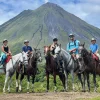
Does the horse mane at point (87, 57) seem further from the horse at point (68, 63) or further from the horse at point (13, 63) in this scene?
the horse at point (13, 63)

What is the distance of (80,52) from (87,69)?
1.65 metres

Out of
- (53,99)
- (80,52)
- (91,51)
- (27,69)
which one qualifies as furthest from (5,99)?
(91,51)

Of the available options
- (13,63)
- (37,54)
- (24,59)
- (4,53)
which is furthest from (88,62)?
(4,53)

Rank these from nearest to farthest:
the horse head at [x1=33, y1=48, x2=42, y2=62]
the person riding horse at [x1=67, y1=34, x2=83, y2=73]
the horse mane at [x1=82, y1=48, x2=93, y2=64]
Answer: the horse mane at [x1=82, y1=48, x2=93, y2=64]
the horse head at [x1=33, y1=48, x2=42, y2=62]
the person riding horse at [x1=67, y1=34, x2=83, y2=73]

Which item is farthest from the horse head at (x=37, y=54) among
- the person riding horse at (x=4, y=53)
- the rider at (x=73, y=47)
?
the rider at (x=73, y=47)

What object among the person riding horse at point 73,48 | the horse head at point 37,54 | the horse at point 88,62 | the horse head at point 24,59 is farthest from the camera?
the person riding horse at point 73,48

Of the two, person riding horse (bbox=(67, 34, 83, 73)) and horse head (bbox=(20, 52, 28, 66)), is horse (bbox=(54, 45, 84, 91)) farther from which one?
horse head (bbox=(20, 52, 28, 66))

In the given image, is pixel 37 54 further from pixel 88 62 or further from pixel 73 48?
pixel 88 62

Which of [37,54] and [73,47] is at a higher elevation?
[73,47]

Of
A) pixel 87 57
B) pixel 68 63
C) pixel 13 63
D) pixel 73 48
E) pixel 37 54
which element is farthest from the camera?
pixel 73 48

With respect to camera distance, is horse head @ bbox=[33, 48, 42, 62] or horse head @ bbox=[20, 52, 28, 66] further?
horse head @ bbox=[20, 52, 28, 66]

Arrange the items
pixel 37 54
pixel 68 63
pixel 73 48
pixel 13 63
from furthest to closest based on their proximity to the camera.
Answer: pixel 73 48 → pixel 68 63 → pixel 13 63 → pixel 37 54

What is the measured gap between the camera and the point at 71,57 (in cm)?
2159

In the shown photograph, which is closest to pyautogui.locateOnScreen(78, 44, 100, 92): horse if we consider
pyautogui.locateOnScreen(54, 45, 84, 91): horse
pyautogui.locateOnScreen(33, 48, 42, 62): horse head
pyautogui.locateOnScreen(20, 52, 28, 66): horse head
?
pyautogui.locateOnScreen(54, 45, 84, 91): horse
